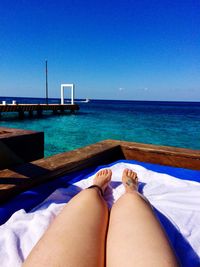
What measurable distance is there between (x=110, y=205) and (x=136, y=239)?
537mm

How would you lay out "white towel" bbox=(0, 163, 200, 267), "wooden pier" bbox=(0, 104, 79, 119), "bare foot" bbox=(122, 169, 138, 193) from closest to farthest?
"white towel" bbox=(0, 163, 200, 267), "bare foot" bbox=(122, 169, 138, 193), "wooden pier" bbox=(0, 104, 79, 119)

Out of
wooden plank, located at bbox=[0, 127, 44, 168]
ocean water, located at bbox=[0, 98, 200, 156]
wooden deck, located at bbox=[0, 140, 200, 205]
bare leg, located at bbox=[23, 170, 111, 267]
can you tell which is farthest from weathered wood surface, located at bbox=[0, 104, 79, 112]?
bare leg, located at bbox=[23, 170, 111, 267]

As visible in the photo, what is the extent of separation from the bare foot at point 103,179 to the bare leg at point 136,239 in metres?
0.40

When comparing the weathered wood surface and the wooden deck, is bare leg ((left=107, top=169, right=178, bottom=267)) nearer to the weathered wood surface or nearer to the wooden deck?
the wooden deck

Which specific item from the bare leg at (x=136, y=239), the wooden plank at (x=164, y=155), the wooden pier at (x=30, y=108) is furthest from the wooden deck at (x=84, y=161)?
the wooden pier at (x=30, y=108)

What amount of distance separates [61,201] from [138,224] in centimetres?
57

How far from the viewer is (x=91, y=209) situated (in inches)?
40.8

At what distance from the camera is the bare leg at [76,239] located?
2.44 ft

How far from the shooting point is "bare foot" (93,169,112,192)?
151cm

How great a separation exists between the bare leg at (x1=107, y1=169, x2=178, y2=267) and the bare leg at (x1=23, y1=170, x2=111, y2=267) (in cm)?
5

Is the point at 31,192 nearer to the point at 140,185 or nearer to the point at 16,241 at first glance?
the point at 16,241

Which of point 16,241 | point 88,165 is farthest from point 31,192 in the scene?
point 88,165

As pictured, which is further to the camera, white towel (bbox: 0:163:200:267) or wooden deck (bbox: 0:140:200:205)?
wooden deck (bbox: 0:140:200:205)

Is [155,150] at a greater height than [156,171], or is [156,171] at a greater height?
[155,150]
